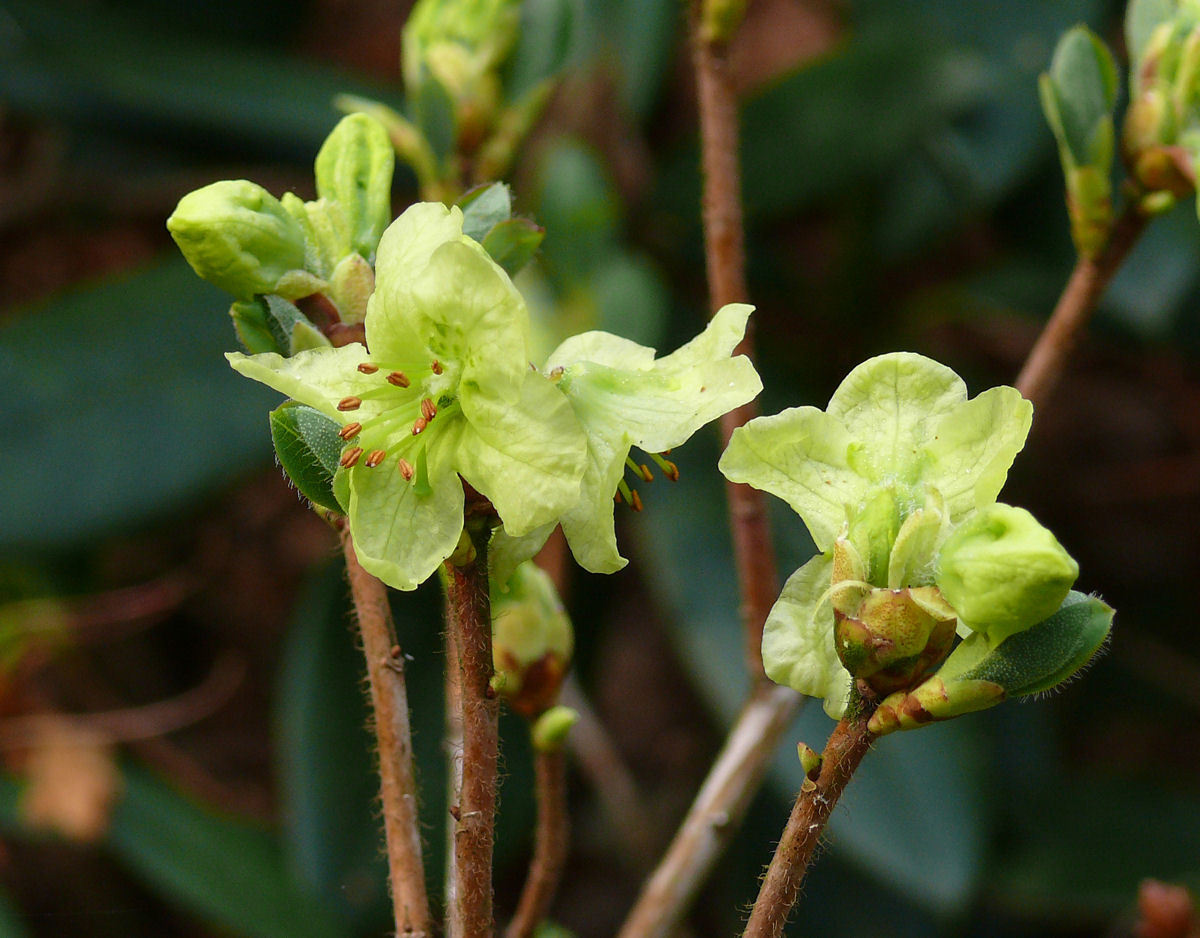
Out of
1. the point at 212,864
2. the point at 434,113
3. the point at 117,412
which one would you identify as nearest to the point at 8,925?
the point at 212,864

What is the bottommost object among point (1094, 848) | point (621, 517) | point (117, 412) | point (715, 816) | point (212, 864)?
point (1094, 848)

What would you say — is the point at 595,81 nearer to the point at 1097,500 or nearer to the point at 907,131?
the point at 907,131

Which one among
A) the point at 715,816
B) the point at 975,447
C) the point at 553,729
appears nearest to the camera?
the point at 975,447

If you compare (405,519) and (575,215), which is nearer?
(405,519)

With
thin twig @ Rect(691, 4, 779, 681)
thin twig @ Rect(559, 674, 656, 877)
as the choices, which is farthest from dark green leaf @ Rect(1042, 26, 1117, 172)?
thin twig @ Rect(559, 674, 656, 877)

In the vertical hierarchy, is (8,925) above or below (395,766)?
below

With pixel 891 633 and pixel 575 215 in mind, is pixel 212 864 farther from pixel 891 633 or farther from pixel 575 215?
pixel 891 633

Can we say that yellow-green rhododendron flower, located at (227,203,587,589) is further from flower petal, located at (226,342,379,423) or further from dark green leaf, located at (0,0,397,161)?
dark green leaf, located at (0,0,397,161)

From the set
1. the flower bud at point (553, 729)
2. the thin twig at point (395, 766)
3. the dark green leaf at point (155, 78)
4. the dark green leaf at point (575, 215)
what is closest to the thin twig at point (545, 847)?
the flower bud at point (553, 729)
